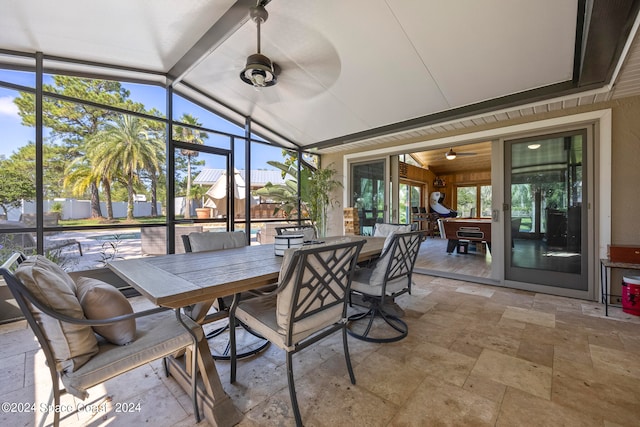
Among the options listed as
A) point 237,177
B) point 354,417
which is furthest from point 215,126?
point 354,417

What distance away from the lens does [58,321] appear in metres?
1.18

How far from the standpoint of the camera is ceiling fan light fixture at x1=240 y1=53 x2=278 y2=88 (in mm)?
2251

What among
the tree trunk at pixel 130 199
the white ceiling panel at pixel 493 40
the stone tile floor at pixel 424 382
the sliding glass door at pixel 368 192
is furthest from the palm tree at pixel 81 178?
the sliding glass door at pixel 368 192

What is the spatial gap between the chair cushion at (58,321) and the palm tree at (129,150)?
2.80 m

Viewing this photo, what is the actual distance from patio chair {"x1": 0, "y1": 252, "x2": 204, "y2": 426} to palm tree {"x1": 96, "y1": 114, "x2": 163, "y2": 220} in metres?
2.47

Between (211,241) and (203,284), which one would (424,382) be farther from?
(211,241)

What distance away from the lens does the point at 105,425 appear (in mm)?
1472

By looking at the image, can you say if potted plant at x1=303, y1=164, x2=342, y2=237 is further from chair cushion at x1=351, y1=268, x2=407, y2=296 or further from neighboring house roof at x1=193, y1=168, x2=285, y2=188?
chair cushion at x1=351, y1=268, x2=407, y2=296

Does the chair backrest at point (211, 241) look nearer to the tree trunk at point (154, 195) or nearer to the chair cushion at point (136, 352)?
the chair cushion at point (136, 352)

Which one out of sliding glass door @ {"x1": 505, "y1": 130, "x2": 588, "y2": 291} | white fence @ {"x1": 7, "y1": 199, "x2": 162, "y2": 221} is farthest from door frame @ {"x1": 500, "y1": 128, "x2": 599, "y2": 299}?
white fence @ {"x1": 7, "y1": 199, "x2": 162, "y2": 221}

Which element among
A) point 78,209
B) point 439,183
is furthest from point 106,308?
point 439,183

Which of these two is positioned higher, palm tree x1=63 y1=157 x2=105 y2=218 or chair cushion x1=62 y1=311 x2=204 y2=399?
palm tree x1=63 y1=157 x2=105 y2=218

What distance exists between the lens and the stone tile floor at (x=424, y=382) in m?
1.53

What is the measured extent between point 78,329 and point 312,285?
111 cm
